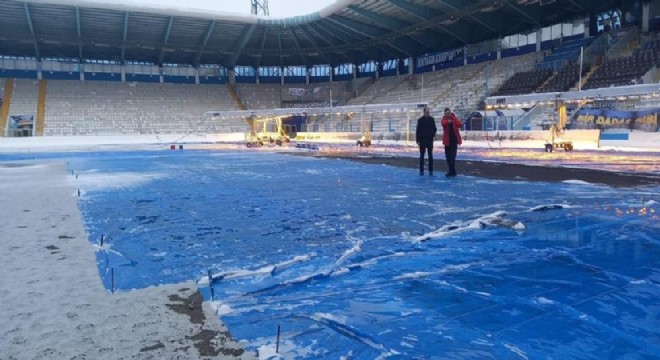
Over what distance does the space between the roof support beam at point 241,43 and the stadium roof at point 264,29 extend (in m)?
0.17

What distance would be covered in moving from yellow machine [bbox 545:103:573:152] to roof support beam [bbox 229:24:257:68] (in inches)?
1448

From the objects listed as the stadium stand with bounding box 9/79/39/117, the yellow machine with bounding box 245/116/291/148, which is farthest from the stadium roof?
the yellow machine with bounding box 245/116/291/148

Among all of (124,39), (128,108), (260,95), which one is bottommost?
(128,108)

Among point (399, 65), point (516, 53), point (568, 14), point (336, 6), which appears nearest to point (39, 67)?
point (336, 6)

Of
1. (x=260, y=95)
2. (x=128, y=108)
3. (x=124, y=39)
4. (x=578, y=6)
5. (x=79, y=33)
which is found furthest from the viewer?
(x=260, y=95)

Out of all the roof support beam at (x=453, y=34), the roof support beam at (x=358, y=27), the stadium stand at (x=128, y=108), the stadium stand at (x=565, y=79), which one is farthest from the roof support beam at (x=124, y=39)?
the stadium stand at (x=565, y=79)

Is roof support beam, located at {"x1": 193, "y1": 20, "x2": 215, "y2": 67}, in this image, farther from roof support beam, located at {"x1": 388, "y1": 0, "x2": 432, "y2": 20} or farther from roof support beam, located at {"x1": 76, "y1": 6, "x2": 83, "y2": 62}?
roof support beam, located at {"x1": 388, "y1": 0, "x2": 432, "y2": 20}

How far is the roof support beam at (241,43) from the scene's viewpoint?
50.7 metres

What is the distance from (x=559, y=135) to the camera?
836 inches

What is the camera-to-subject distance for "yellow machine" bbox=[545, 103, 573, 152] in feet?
67.7

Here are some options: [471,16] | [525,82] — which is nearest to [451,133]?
[525,82]

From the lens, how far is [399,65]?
58.0m

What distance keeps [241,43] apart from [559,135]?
40674 millimetres

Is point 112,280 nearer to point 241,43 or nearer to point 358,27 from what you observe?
point 358,27
